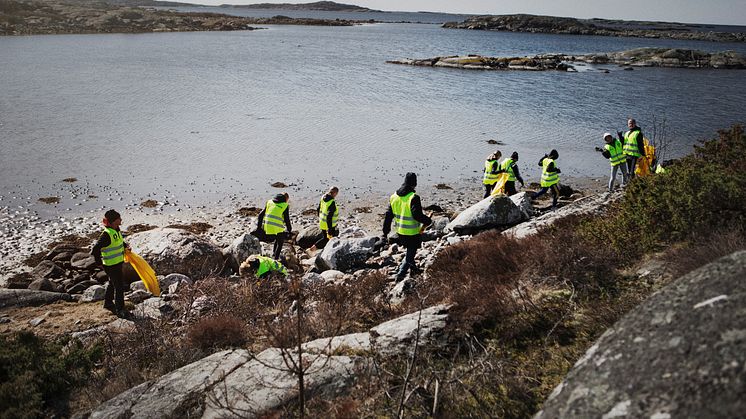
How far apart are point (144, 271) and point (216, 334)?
158 inches

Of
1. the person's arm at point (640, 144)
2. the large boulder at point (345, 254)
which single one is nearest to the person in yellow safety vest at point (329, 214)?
the large boulder at point (345, 254)

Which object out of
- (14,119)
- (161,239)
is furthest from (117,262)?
(14,119)

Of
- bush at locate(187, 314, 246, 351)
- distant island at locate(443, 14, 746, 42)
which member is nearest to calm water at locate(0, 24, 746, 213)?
bush at locate(187, 314, 246, 351)

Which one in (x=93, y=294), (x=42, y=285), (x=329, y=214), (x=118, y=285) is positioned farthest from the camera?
(x=329, y=214)

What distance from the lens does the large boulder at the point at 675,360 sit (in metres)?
2.80

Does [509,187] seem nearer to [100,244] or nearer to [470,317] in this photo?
[470,317]

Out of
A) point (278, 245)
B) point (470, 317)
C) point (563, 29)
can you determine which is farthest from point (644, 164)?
point (563, 29)

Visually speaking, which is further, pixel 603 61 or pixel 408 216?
pixel 603 61

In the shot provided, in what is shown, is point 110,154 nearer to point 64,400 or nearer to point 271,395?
point 64,400

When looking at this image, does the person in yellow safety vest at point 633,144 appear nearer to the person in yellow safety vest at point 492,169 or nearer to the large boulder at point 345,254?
the person in yellow safety vest at point 492,169

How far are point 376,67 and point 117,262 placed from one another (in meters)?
54.0

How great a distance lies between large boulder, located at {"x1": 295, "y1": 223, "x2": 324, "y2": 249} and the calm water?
495cm

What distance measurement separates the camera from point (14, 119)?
27359 millimetres

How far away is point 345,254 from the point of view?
11945 mm
